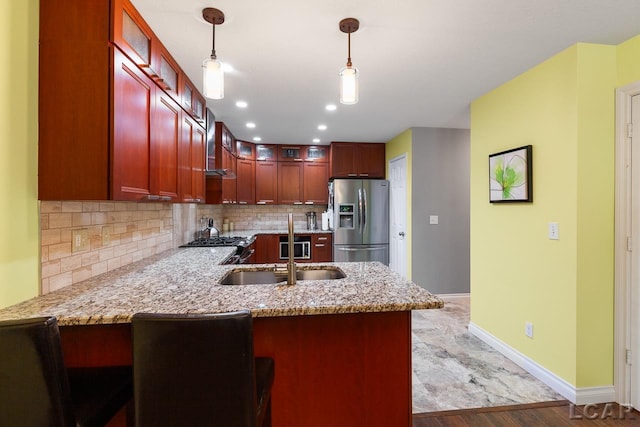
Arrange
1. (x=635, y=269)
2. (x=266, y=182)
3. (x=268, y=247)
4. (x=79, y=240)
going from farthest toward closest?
(x=266, y=182) < (x=268, y=247) < (x=635, y=269) < (x=79, y=240)

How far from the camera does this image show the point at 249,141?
5.09 meters

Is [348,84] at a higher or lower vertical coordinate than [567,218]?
higher

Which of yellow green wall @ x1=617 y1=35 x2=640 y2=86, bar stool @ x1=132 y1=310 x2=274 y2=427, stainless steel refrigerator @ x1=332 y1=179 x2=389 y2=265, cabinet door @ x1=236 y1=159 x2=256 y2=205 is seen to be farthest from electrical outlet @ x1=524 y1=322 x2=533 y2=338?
cabinet door @ x1=236 y1=159 x2=256 y2=205

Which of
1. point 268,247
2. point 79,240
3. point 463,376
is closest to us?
point 79,240

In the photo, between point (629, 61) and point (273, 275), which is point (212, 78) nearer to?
point (273, 275)

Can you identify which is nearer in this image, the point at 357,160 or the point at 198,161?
the point at 198,161

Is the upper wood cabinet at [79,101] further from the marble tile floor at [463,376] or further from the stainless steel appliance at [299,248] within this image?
the stainless steel appliance at [299,248]

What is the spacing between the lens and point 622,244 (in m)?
1.99

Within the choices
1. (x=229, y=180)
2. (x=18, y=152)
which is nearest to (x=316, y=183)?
(x=229, y=180)

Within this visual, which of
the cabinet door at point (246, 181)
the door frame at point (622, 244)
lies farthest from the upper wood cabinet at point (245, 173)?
the door frame at point (622, 244)

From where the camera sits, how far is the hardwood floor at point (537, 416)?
72.5 inches

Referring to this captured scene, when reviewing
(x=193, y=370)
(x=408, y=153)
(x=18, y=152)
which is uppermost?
(x=408, y=153)

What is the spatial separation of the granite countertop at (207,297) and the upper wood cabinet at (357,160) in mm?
3401

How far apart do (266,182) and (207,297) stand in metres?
4.03
